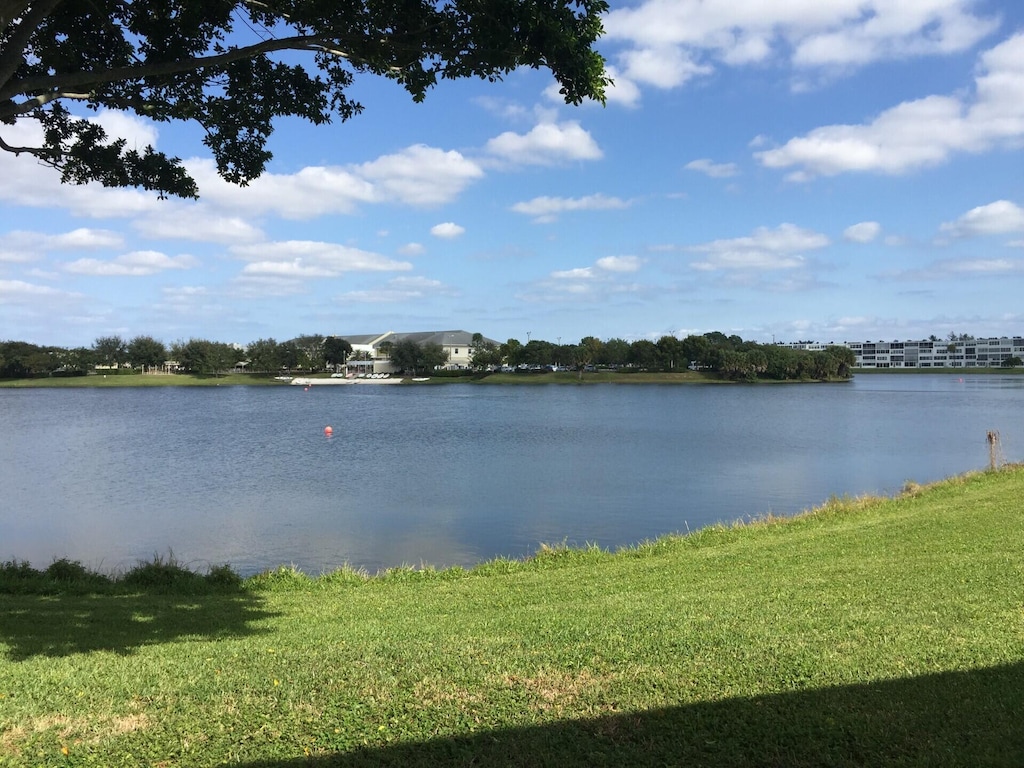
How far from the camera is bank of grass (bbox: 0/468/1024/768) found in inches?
166

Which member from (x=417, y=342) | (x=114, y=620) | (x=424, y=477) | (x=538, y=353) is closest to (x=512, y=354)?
(x=538, y=353)

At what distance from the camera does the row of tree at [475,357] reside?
12450 centimetres

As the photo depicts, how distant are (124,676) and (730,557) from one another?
8939 millimetres

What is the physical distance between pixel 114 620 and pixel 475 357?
443 ft

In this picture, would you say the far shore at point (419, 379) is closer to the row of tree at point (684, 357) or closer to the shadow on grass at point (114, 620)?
the row of tree at point (684, 357)

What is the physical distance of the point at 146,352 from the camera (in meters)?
145

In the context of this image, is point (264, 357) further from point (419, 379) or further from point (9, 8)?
point (9, 8)

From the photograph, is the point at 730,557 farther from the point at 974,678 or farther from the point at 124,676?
the point at 124,676

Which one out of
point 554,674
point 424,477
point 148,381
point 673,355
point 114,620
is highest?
point 673,355

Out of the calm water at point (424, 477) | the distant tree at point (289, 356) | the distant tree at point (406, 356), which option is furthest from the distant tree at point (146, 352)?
the calm water at point (424, 477)

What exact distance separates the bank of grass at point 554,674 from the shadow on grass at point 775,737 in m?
0.01

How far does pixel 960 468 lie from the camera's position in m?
30.3

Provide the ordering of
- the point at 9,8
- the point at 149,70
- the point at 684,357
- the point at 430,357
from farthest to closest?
the point at 430,357 < the point at 684,357 < the point at 149,70 < the point at 9,8

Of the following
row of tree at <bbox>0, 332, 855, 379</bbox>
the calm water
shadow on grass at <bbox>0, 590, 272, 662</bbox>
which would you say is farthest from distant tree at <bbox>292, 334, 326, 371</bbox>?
shadow on grass at <bbox>0, 590, 272, 662</bbox>
